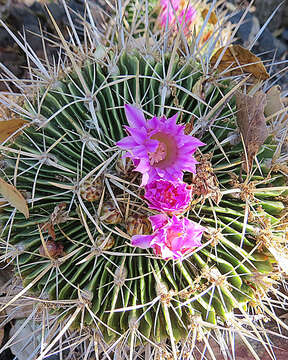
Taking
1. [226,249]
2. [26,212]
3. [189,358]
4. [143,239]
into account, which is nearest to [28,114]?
[26,212]

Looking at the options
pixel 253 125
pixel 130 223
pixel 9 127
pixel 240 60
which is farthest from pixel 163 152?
pixel 240 60

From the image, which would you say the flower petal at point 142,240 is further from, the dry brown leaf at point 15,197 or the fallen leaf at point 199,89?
the fallen leaf at point 199,89

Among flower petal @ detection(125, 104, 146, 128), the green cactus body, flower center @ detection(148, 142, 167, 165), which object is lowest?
the green cactus body

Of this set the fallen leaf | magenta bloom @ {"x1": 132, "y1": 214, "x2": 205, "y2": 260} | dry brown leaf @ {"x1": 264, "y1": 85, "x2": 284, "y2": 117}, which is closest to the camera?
magenta bloom @ {"x1": 132, "y1": 214, "x2": 205, "y2": 260}

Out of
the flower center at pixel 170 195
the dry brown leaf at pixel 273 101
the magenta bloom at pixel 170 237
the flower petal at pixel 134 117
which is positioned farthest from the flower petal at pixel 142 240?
the dry brown leaf at pixel 273 101

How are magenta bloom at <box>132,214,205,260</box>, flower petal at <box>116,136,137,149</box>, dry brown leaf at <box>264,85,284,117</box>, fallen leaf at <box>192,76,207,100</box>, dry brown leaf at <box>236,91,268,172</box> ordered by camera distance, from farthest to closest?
1. dry brown leaf at <box>264,85,284,117</box>
2. fallen leaf at <box>192,76,207,100</box>
3. dry brown leaf at <box>236,91,268,172</box>
4. magenta bloom at <box>132,214,205,260</box>
5. flower petal at <box>116,136,137,149</box>

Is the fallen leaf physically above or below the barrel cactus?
above

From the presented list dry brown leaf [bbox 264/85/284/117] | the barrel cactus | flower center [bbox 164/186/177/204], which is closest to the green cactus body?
the barrel cactus

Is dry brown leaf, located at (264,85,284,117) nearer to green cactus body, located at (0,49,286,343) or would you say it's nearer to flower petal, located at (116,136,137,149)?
green cactus body, located at (0,49,286,343)
